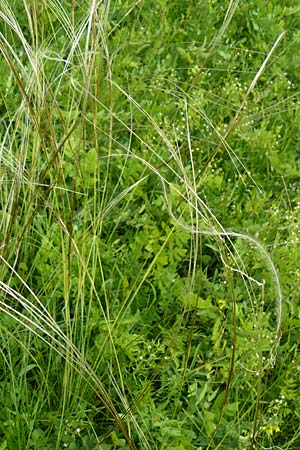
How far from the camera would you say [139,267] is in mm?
2400

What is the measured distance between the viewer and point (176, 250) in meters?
2.36

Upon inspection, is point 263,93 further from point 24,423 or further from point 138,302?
point 24,423

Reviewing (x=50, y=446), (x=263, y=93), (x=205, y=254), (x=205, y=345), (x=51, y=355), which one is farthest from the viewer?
(x=263, y=93)

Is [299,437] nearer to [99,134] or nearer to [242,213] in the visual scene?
[242,213]

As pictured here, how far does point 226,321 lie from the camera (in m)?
2.32

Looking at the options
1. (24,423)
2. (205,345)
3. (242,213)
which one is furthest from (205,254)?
(24,423)

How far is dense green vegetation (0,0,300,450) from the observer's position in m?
2.00

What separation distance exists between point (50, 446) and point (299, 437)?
668 millimetres

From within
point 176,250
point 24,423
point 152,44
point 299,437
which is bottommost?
point 299,437

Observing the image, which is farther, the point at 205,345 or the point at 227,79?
the point at 227,79

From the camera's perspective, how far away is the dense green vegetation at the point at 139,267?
1997mm

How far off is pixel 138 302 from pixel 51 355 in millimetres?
340

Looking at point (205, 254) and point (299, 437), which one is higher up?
point (205, 254)

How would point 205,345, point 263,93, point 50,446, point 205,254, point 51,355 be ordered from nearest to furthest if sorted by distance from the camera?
point 50,446, point 51,355, point 205,345, point 205,254, point 263,93
